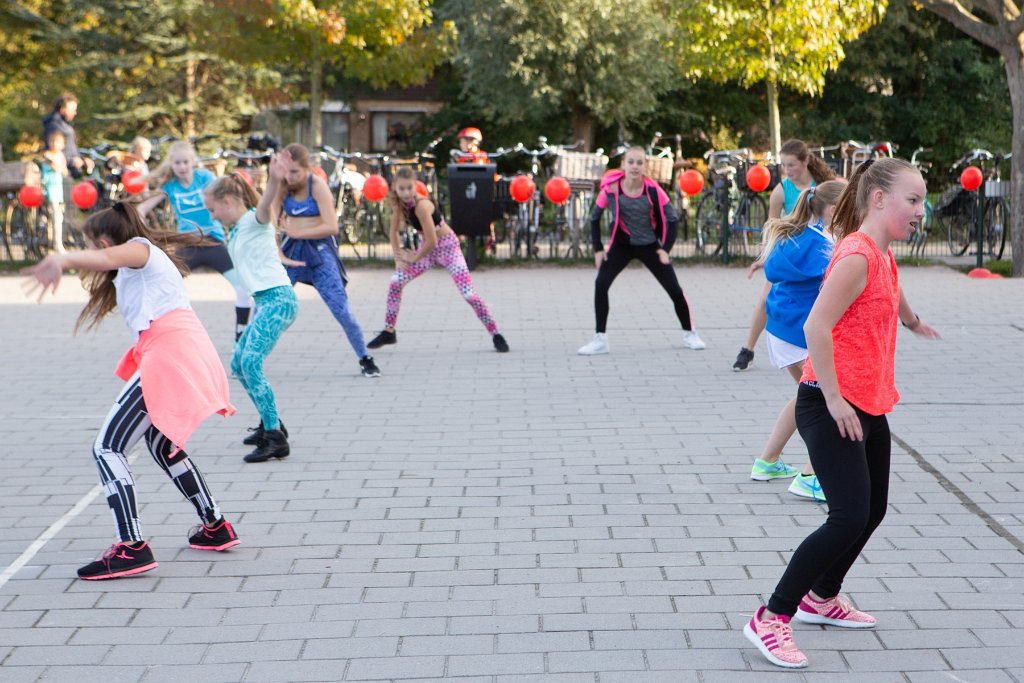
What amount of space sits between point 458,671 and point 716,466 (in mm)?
2766

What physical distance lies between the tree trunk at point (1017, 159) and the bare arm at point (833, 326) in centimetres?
1129

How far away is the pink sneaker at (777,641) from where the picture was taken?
Result: 3.80 m

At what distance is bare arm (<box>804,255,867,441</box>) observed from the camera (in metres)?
3.72

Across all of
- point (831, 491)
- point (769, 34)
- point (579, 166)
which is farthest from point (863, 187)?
point (769, 34)

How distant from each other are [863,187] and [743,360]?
5.10m

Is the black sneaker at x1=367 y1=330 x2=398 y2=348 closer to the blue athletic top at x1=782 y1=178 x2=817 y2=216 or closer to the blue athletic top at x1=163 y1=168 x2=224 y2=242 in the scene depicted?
the blue athletic top at x1=163 y1=168 x2=224 y2=242

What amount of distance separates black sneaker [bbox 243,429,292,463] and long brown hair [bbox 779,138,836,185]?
3446mm

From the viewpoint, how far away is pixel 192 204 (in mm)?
9883

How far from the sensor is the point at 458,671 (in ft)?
12.6

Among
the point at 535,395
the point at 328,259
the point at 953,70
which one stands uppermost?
the point at 953,70

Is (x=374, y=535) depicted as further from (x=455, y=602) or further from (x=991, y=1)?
(x=991, y=1)

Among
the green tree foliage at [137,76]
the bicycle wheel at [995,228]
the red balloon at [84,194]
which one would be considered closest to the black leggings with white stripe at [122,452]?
the red balloon at [84,194]

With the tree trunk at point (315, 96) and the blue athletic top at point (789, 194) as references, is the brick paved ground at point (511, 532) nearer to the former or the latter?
the blue athletic top at point (789, 194)

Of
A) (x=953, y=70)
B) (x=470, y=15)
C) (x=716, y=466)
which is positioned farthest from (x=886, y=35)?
(x=716, y=466)
